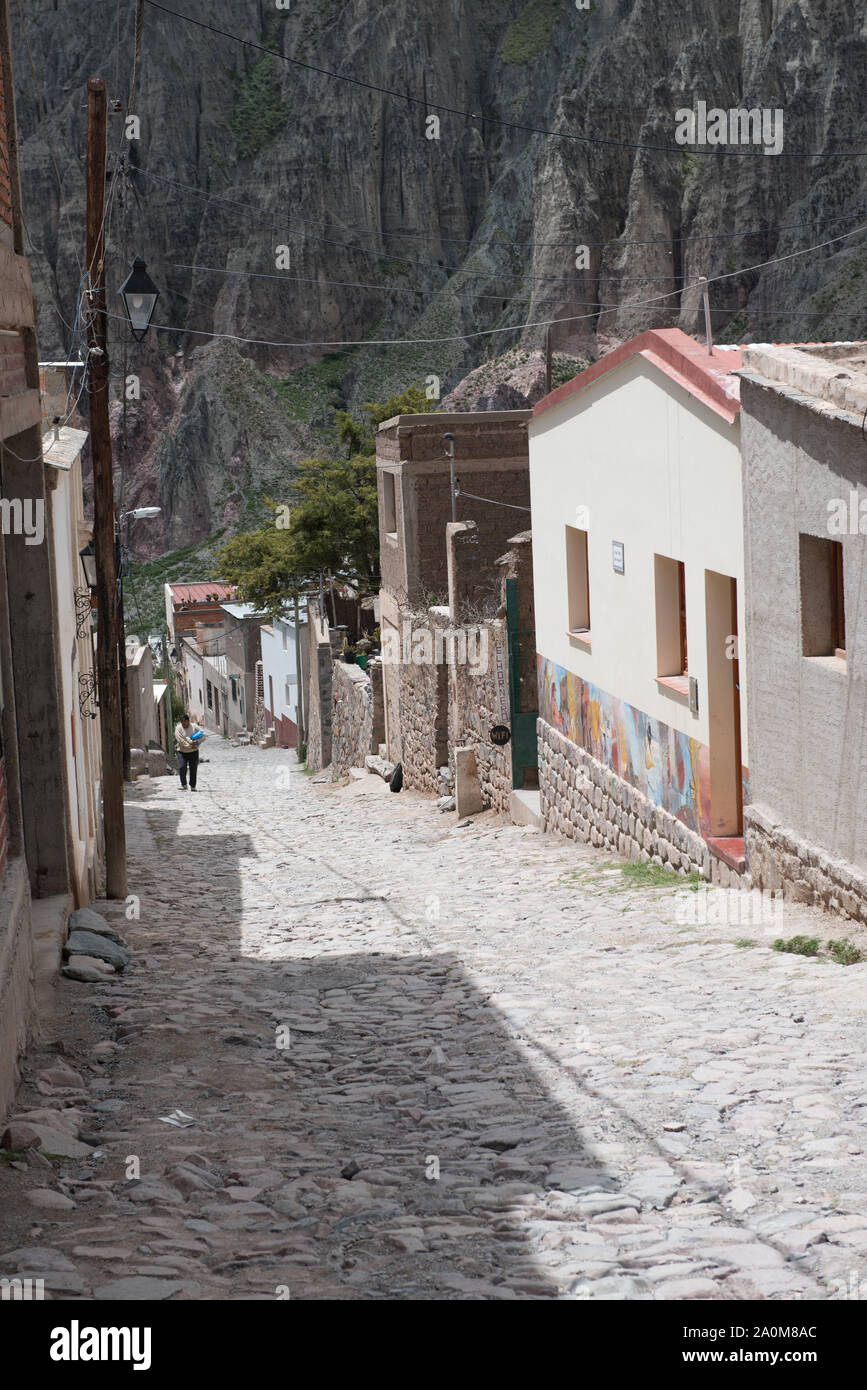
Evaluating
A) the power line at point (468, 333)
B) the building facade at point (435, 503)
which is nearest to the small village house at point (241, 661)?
the power line at point (468, 333)

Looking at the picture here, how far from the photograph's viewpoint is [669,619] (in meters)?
11.4

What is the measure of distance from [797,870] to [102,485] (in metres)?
7.06

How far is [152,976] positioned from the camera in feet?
28.9

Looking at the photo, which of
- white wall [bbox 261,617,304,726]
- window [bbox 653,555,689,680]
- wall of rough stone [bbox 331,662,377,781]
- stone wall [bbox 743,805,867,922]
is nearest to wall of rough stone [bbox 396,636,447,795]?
wall of rough stone [bbox 331,662,377,781]

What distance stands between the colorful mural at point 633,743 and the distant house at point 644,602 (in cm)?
2

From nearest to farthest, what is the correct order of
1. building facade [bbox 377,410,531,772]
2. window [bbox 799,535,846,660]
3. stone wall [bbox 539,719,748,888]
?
1. window [bbox 799,535,846,660]
2. stone wall [bbox 539,719,748,888]
3. building facade [bbox 377,410,531,772]

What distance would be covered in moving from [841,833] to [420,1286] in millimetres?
4607

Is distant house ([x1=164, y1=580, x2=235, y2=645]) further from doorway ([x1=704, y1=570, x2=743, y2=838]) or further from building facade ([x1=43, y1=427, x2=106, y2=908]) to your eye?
doorway ([x1=704, y1=570, x2=743, y2=838])

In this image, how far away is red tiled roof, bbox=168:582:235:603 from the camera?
6125 centimetres

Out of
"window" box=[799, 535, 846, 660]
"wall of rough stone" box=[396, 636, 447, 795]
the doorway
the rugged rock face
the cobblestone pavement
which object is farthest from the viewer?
the rugged rock face

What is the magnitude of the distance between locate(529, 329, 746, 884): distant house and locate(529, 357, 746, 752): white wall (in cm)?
2

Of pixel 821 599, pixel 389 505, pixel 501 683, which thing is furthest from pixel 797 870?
pixel 389 505

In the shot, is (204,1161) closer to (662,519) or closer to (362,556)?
(662,519)
